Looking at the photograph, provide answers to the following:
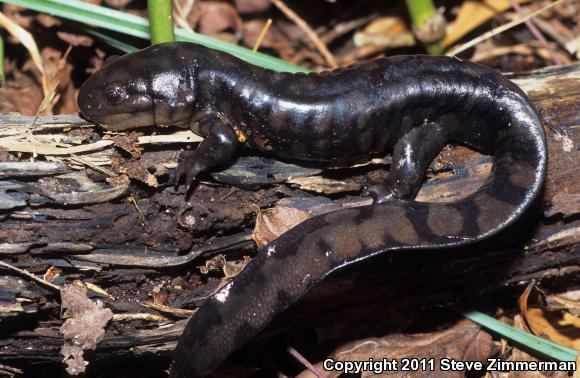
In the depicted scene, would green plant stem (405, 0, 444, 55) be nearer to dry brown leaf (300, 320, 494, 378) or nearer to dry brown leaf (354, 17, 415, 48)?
dry brown leaf (354, 17, 415, 48)

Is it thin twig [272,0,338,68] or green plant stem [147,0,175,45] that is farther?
thin twig [272,0,338,68]

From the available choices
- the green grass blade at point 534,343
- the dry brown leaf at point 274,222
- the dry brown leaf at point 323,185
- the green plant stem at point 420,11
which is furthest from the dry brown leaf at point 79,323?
the green plant stem at point 420,11

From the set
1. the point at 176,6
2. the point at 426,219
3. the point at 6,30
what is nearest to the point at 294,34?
the point at 176,6

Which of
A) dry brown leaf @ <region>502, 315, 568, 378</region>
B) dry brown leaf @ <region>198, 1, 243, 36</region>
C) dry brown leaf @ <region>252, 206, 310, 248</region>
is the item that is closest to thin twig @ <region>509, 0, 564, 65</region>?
dry brown leaf @ <region>502, 315, 568, 378</region>

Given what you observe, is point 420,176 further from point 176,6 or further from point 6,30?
point 6,30

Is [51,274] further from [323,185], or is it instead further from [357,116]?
[357,116]
